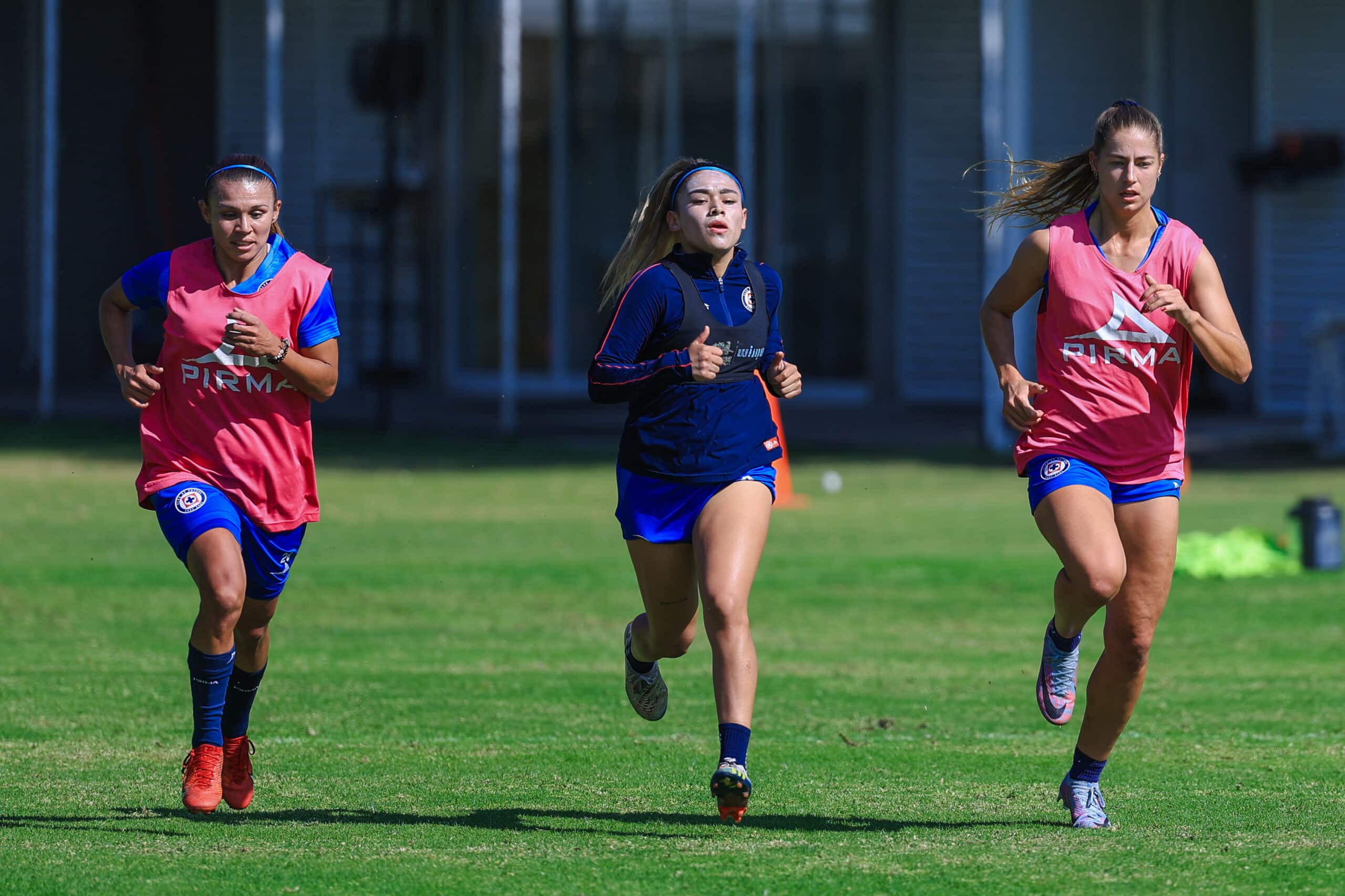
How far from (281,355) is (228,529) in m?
0.57

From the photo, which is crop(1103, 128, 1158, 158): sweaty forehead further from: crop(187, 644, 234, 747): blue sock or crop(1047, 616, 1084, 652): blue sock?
crop(187, 644, 234, 747): blue sock

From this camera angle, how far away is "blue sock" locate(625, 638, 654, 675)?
22.0ft

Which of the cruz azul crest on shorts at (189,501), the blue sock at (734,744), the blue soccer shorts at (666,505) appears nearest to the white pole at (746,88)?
the blue soccer shorts at (666,505)

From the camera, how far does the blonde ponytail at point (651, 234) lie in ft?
20.7

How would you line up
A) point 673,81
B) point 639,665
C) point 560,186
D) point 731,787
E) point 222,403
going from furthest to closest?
point 560,186
point 673,81
point 639,665
point 222,403
point 731,787

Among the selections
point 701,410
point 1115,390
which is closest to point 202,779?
point 701,410

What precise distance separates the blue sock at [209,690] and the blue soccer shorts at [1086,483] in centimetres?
258

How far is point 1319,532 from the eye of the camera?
492 inches

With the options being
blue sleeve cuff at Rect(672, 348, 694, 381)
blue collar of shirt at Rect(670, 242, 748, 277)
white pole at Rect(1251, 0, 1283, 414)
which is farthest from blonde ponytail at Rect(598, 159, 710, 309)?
white pole at Rect(1251, 0, 1283, 414)

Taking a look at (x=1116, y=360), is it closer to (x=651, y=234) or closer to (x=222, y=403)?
(x=651, y=234)

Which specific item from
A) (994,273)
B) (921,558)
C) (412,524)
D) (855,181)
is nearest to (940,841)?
(921,558)

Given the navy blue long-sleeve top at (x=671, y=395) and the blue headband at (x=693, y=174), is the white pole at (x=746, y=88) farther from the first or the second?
the navy blue long-sleeve top at (x=671, y=395)

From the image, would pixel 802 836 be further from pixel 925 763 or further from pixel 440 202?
pixel 440 202

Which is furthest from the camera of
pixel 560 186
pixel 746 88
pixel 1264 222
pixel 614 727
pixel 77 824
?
pixel 560 186
